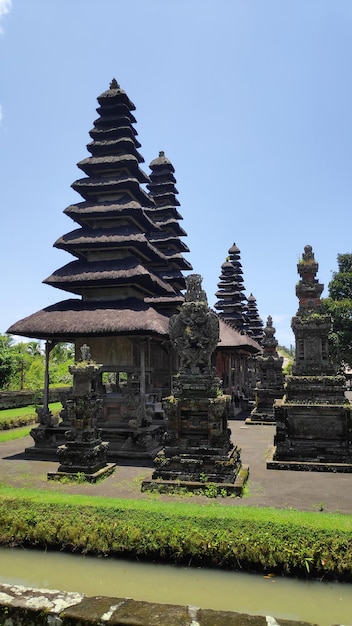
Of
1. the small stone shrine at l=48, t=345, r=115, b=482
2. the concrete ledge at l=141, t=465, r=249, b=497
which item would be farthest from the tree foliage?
the concrete ledge at l=141, t=465, r=249, b=497

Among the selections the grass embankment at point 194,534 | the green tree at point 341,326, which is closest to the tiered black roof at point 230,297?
the green tree at point 341,326

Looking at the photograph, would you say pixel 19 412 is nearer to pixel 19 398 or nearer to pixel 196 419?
pixel 19 398

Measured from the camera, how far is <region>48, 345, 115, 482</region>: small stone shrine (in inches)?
504

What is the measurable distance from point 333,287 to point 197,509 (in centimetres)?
4051

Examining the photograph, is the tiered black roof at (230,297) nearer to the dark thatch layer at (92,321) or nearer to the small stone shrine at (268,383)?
the small stone shrine at (268,383)

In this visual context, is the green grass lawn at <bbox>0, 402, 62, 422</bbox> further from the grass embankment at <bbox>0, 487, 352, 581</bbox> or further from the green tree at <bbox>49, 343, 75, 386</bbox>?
the grass embankment at <bbox>0, 487, 352, 581</bbox>

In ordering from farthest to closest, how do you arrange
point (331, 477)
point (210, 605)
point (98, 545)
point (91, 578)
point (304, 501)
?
point (331, 477)
point (304, 501)
point (98, 545)
point (91, 578)
point (210, 605)

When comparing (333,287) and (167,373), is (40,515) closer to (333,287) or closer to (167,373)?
(167,373)

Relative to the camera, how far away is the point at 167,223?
28953 millimetres

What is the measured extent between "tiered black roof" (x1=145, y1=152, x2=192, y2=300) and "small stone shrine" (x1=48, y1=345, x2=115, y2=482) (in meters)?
13.3

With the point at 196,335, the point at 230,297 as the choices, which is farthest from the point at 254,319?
the point at 196,335

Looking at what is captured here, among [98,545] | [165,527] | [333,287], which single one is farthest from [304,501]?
[333,287]

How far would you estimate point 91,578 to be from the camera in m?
7.16

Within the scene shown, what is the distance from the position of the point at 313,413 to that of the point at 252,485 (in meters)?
4.09
